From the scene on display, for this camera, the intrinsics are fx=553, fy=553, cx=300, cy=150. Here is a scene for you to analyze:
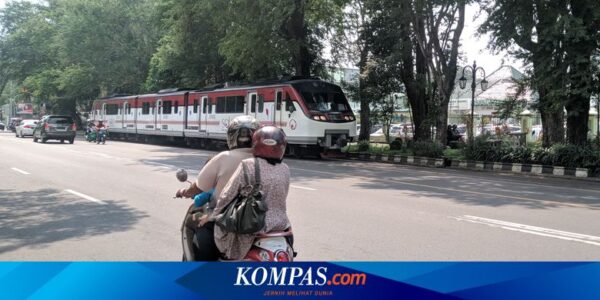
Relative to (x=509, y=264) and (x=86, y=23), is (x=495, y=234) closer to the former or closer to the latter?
(x=509, y=264)

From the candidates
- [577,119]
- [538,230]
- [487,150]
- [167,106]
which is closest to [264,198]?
[538,230]

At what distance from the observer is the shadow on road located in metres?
7.46

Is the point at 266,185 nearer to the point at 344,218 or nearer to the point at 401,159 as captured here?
the point at 344,218

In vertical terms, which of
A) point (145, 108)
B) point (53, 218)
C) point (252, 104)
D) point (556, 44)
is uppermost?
point (556, 44)

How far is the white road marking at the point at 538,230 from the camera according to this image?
743 centimetres

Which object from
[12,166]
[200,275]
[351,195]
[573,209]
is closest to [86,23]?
[12,166]

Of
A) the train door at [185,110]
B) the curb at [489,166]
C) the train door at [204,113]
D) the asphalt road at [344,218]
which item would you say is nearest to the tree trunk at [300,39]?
the train door at [204,113]

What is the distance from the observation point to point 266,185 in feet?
11.8

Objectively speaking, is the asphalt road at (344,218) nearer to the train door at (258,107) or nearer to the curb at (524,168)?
the curb at (524,168)

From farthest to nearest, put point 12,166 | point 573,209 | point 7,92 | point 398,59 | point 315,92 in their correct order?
point 7,92
point 398,59
point 315,92
point 12,166
point 573,209

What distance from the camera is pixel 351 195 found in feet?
38.3

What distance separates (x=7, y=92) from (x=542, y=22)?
10566cm

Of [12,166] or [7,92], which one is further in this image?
[7,92]

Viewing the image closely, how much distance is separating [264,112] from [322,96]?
2973mm
